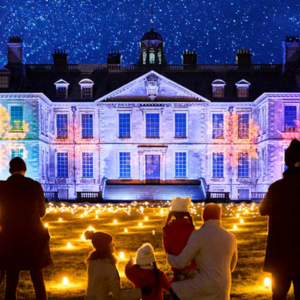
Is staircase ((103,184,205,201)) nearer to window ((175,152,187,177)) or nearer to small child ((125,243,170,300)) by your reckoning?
window ((175,152,187,177))

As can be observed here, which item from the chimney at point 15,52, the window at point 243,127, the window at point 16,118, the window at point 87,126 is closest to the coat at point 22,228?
the window at point 16,118

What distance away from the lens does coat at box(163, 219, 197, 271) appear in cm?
564

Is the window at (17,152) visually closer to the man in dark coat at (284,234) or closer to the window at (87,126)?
the window at (87,126)

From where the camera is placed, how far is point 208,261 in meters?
4.93

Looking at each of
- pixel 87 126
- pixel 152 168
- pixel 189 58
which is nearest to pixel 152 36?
pixel 189 58

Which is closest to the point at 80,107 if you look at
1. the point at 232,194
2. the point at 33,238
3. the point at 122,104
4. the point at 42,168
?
the point at 122,104

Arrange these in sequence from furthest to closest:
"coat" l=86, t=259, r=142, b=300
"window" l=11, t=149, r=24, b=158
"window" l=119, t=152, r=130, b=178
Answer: "window" l=119, t=152, r=130, b=178 < "window" l=11, t=149, r=24, b=158 < "coat" l=86, t=259, r=142, b=300

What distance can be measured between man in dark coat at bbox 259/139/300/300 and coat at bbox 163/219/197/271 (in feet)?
2.96

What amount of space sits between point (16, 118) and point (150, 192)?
1170 centimetres

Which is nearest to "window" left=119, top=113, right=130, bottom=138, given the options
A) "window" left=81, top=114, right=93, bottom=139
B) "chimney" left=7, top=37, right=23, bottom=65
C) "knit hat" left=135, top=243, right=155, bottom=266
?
"window" left=81, top=114, right=93, bottom=139

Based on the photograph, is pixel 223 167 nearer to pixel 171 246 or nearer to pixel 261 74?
pixel 261 74

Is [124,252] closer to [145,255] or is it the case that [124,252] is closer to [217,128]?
[145,255]

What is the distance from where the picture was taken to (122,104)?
39375 mm

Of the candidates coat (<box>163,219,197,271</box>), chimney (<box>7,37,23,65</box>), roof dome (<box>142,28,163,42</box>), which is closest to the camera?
coat (<box>163,219,197,271</box>)
